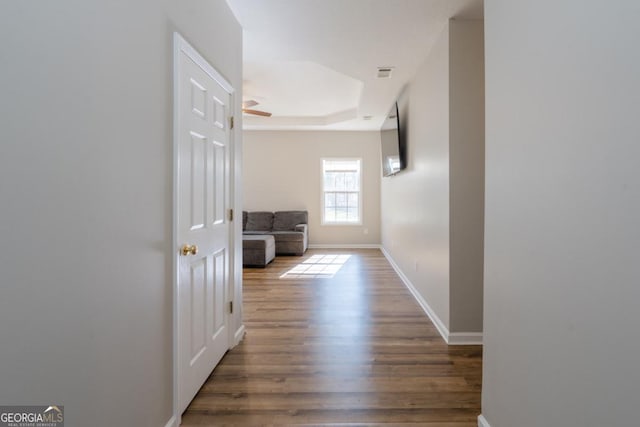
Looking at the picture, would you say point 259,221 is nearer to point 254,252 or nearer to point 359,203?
point 254,252

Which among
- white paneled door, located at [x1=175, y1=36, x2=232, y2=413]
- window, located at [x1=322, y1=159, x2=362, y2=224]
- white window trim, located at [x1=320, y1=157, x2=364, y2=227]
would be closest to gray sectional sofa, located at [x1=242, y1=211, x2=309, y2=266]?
white window trim, located at [x1=320, y1=157, x2=364, y2=227]

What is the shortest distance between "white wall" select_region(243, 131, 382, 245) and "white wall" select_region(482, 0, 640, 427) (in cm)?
623

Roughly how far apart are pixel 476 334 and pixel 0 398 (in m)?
2.85

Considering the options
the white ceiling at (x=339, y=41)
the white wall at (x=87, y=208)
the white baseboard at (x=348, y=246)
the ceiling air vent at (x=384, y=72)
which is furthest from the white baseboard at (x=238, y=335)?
the white baseboard at (x=348, y=246)

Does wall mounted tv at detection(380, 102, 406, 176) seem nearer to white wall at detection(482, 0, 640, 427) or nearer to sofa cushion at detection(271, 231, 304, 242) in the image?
sofa cushion at detection(271, 231, 304, 242)

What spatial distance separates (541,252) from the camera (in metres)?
1.20

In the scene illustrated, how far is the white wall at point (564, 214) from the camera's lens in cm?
84

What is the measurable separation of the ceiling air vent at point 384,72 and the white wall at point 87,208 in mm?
2627

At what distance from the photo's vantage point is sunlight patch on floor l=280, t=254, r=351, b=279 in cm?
511

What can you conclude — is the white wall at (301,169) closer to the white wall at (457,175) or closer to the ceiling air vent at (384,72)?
the ceiling air vent at (384,72)

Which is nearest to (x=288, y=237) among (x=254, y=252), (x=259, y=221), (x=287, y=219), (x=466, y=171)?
(x=287, y=219)

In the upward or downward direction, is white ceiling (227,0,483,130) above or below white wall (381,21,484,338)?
above

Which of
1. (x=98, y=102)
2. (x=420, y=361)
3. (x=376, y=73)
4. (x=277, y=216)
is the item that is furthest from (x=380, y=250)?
(x=98, y=102)

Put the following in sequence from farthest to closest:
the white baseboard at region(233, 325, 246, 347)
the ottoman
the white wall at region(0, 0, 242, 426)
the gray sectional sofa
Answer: the gray sectional sofa < the ottoman < the white baseboard at region(233, 325, 246, 347) < the white wall at region(0, 0, 242, 426)
